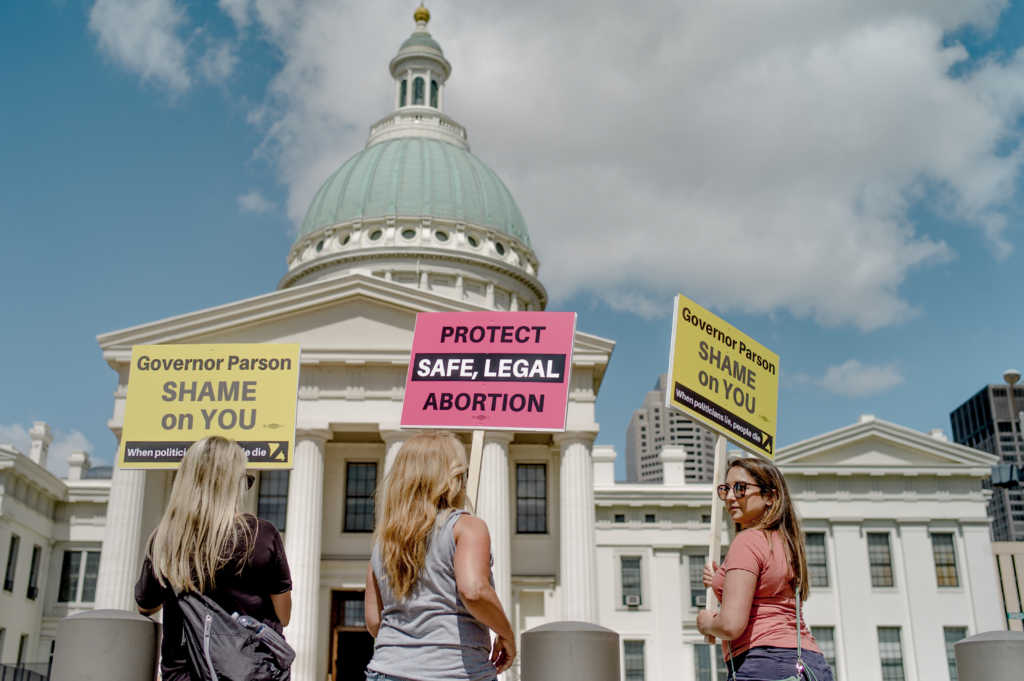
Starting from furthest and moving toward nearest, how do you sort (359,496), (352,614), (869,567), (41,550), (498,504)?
(41,550) → (869,567) → (359,496) → (352,614) → (498,504)

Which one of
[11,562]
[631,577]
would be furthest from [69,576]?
[631,577]

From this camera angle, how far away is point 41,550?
46.5 meters

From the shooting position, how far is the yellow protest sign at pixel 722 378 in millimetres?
11492

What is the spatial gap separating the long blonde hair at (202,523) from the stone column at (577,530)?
84.0ft

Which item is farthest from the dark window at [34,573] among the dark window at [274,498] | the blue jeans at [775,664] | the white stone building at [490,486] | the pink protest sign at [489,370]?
the blue jeans at [775,664]

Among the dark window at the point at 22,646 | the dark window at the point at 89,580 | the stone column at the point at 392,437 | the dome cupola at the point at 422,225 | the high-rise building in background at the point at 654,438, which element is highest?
the high-rise building in background at the point at 654,438

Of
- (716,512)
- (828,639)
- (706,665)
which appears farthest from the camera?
(706,665)

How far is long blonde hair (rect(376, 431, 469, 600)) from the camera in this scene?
214 inches

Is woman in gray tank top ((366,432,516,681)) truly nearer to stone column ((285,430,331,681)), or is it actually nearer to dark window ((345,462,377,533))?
stone column ((285,430,331,681))

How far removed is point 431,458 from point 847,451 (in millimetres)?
43069

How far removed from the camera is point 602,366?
33531mm

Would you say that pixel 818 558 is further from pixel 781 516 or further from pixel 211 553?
pixel 211 553

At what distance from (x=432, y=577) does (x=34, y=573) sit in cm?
4621

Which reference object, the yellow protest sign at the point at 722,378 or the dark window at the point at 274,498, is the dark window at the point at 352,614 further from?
the yellow protest sign at the point at 722,378
